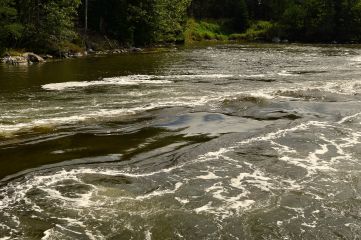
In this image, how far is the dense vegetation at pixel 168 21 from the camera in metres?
43.8

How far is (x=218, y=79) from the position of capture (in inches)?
1128

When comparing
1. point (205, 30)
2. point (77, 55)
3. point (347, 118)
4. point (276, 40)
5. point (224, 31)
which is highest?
point (205, 30)

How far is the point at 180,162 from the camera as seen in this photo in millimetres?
12609

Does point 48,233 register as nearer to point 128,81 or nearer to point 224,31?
point 128,81

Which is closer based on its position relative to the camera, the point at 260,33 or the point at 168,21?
the point at 168,21

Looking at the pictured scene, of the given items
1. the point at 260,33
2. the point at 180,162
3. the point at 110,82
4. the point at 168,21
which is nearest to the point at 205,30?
the point at 260,33

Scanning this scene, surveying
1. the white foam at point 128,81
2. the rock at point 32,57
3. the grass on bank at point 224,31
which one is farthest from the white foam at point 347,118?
the grass on bank at point 224,31

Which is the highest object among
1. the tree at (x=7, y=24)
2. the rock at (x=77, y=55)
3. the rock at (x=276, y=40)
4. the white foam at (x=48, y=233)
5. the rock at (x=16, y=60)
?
the tree at (x=7, y=24)

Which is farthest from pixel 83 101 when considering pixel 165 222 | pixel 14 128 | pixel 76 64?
pixel 76 64

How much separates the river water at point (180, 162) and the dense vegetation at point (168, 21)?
20311 millimetres

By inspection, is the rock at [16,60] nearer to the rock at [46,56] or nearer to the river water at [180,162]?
the rock at [46,56]

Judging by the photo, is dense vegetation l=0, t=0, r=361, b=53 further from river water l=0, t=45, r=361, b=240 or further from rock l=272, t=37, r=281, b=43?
river water l=0, t=45, r=361, b=240

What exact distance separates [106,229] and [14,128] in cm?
868

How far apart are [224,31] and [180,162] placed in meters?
87.5
